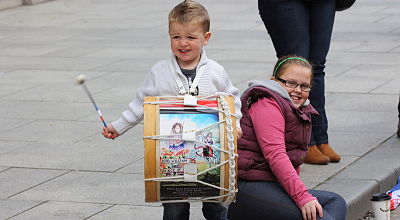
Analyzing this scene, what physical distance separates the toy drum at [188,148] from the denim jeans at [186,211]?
32 centimetres

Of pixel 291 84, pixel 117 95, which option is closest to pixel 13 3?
pixel 117 95

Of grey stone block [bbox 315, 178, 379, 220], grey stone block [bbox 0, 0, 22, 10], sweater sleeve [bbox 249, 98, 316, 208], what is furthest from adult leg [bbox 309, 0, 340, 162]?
grey stone block [bbox 0, 0, 22, 10]

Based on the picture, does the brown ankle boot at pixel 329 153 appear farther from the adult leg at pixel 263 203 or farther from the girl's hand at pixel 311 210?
the girl's hand at pixel 311 210

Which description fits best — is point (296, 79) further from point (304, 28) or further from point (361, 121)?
point (361, 121)

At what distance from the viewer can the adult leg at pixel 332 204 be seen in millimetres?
4418

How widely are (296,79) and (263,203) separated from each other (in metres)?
0.64

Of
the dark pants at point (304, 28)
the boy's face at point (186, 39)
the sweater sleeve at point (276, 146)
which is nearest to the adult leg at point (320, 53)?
the dark pants at point (304, 28)

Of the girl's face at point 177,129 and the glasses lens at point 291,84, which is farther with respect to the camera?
the glasses lens at point 291,84

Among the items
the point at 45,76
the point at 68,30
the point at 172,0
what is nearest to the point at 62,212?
the point at 45,76

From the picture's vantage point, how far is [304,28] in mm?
5836

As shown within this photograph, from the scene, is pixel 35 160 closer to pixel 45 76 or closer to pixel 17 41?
pixel 45 76

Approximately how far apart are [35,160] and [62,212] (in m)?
1.25

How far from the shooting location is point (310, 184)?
561 centimetres

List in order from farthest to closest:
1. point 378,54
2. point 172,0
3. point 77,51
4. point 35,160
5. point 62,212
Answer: point 172,0 < point 77,51 < point 378,54 < point 35,160 < point 62,212
